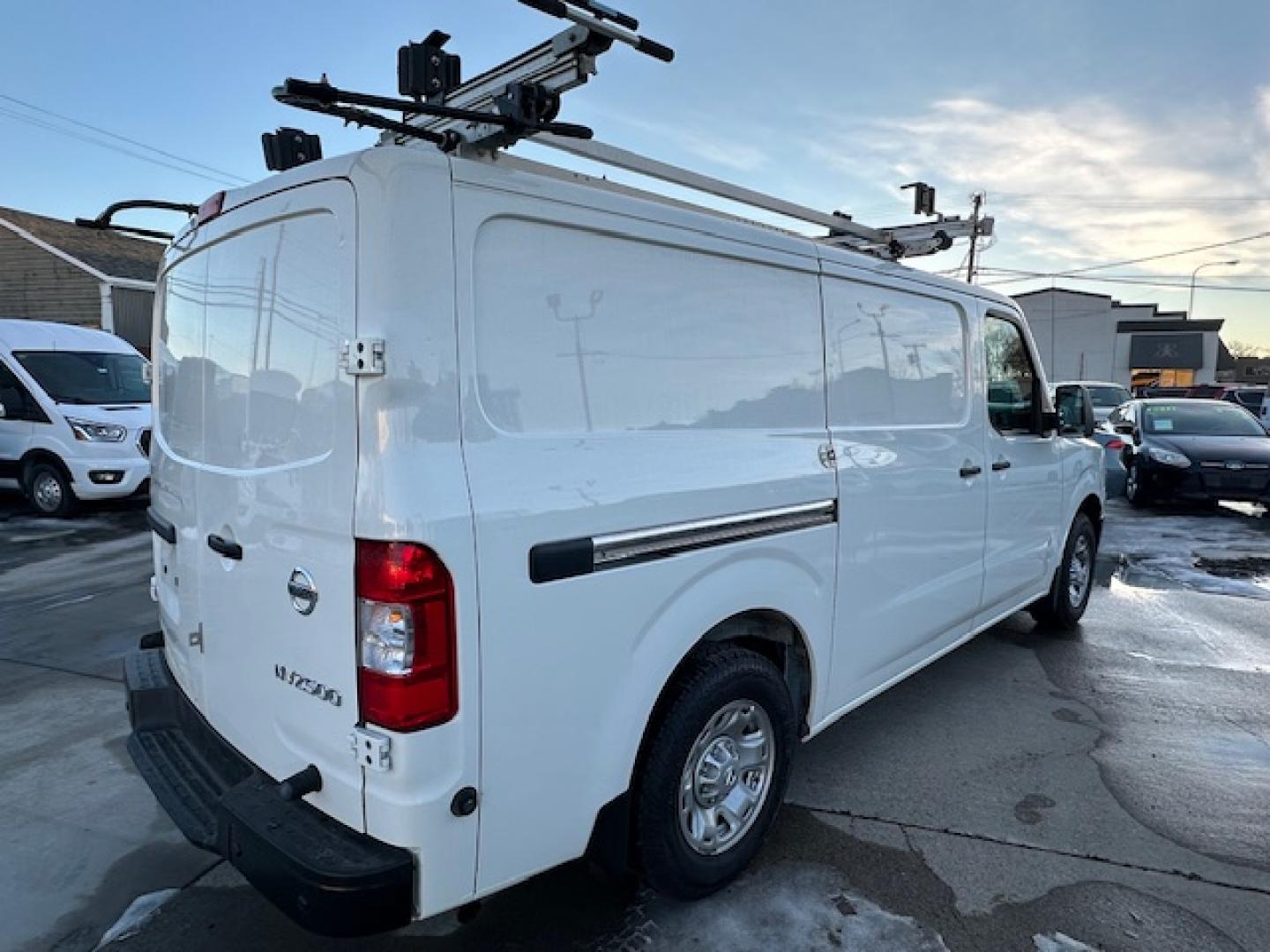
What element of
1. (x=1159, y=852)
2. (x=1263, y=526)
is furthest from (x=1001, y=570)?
(x=1263, y=526)

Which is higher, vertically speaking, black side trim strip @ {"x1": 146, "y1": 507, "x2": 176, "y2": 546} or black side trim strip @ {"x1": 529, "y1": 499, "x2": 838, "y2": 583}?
black side trim strip @ {"x1": 529, "y1": 499, "x2": 838, "y2": 583}

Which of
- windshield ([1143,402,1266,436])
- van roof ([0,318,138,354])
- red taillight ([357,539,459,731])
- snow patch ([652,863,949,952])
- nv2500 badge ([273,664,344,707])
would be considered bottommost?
snow patch ([652,863,949,952])

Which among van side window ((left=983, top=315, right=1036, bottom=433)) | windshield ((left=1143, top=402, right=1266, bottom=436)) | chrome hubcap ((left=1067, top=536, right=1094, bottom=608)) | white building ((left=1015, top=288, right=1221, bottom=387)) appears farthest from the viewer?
white building ((left=1015, top=288, right=1221, bottom=387))

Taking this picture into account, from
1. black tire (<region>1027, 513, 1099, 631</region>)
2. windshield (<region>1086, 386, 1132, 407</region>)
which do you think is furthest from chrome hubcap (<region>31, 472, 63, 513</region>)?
windshield (<region>1086, 386, 1132, 407</region>)

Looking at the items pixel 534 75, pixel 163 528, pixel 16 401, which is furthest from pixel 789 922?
pixel 16 401

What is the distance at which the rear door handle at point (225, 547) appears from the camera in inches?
88.0

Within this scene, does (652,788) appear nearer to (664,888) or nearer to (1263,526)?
(664,888)

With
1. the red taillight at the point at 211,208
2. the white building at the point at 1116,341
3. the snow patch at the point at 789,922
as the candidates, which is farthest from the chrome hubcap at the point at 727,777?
the white building at the point at 1116,341

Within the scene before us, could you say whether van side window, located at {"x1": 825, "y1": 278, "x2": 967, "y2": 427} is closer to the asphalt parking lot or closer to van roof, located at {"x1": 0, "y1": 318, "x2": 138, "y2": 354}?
the asphalt parking lot

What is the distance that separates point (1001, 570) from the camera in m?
4.36

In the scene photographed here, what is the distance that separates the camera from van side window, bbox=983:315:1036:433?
418 cm

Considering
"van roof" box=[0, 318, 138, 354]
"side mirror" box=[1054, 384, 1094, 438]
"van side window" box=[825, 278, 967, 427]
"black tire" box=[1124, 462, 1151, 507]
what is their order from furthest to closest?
"black tire" box=[1124, 462, 1151, 507], "van roof" box=[0, 318, 138, 354], "side mirror" box=[1054, 384, 1094, 438], "van side window" box=[825, 278, 967, 427]

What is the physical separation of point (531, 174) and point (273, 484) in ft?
3.42

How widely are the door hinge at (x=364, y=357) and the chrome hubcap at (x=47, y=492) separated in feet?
32.3
